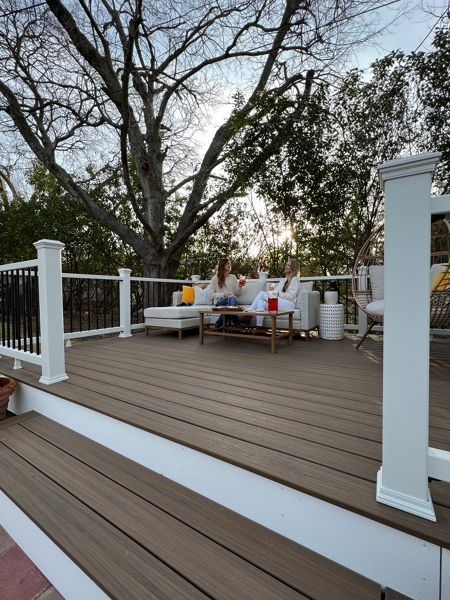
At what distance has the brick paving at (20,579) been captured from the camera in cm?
104

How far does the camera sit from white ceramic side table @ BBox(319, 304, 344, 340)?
12.1 feet

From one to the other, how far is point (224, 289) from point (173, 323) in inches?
33.3

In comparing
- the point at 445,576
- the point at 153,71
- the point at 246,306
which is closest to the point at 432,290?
the point at 445,576

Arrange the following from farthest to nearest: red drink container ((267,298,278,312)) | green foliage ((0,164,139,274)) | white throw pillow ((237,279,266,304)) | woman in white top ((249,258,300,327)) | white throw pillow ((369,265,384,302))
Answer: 1. green foliage ((0,164,139,274))
2. white throw pillow ((237,279,266,304))
3. woman in white top ((249,258,300,327))
4. red drink container ((267,298,278,312))
5. white throw pillow ((369,265,384,302))

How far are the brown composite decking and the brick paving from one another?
1.99ft

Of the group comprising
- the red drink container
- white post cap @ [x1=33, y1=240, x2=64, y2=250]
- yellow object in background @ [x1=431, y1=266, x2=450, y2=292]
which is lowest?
the red drink container

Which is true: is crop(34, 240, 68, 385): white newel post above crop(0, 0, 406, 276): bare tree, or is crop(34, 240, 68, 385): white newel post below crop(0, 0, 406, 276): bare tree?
below

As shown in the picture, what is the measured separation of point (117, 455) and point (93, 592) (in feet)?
2.15

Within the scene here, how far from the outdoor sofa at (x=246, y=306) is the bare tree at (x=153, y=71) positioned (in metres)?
2.31

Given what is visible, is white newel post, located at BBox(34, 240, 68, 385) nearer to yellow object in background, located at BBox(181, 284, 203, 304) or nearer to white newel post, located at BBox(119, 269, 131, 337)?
white newel post, located at BBox(119, 269, 131, 337)

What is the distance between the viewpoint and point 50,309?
2146 millimetres

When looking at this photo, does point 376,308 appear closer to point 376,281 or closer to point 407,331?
point 376,281

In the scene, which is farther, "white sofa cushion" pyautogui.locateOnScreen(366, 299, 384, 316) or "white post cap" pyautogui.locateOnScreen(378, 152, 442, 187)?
"white sofa cushion" pyautogui.locateOnScreen(366, 299, 384, 316)

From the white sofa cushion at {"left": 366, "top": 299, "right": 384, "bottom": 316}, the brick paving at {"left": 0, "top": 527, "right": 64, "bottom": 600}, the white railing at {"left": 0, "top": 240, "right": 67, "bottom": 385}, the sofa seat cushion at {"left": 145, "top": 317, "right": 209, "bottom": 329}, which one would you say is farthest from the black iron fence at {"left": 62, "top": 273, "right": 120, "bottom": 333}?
the white sofa cushion at {"left": 366, "top": 299, "right": 384, "bottom": 316}
